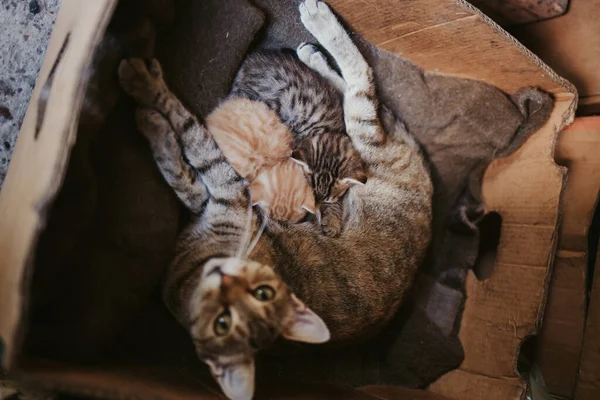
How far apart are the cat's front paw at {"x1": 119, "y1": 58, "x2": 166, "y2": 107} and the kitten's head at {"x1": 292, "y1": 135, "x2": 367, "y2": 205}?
41 centimetres

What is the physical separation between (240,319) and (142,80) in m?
0.58

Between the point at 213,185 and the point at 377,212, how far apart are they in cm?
53

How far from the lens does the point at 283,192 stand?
4.54 ft

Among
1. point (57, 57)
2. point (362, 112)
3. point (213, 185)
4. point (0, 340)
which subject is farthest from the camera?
point (362, 112)

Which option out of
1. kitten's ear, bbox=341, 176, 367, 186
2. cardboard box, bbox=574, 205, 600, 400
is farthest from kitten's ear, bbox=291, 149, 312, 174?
cardboard box, bbox=574, 205, 600, 400

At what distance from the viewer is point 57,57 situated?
1.16 metres

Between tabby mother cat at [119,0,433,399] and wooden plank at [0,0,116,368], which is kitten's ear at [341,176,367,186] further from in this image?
wooden plank at [0,0,116,368]

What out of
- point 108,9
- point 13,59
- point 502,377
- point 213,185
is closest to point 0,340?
point 213,185

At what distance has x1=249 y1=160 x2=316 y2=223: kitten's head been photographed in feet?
4.40

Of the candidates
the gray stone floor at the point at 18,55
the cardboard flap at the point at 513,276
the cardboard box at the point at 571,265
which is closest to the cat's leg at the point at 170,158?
the gray stone floor at the point at 18,55

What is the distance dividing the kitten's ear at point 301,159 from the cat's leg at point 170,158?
28cm

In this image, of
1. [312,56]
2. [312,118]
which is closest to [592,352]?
[312,118]

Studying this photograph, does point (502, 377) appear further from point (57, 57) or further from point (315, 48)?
point (57, 57)

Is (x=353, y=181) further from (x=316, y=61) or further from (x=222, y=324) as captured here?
(x=222, y=324)
